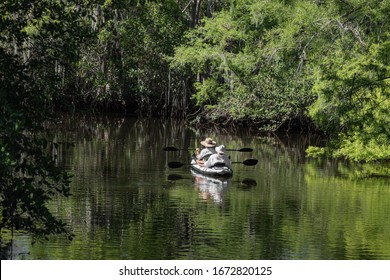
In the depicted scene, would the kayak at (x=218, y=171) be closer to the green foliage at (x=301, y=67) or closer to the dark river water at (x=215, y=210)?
the dark river water at (x=215, y=210)

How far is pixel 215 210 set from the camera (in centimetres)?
1861

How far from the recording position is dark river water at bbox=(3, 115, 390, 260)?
14758mm

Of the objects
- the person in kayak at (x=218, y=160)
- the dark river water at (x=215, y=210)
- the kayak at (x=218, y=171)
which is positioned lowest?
the dark river water at (x=215, y=210)

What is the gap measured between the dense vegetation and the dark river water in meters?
0.80

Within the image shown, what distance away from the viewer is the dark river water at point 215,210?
1476 centimetres

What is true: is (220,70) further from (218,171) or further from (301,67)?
(218,171)

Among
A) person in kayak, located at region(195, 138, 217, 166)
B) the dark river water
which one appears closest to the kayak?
the dark river water

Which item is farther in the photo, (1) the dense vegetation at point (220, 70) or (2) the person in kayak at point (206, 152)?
(2) the person in kayak at point (206, 152)

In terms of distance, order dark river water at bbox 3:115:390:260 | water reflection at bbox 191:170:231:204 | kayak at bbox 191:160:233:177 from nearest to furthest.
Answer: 1. dark river water at bbox 3:115:390:260
2. water reflection at bbox 191:170:231:204
3. kayak at bbox 191:160:233:177

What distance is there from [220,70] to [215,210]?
61.3 ft

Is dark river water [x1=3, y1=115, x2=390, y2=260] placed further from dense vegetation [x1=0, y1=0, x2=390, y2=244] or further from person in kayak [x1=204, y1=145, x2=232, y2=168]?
dense vegetation [x1=0, y1=0, x2=390, y2=244]

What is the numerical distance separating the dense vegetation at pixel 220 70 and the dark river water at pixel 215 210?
0.80m

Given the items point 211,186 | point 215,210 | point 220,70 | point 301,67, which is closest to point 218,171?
point 211,186

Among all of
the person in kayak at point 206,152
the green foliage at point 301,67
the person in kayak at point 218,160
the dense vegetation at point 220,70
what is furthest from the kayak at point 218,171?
the dense vegetation at point 220,70
